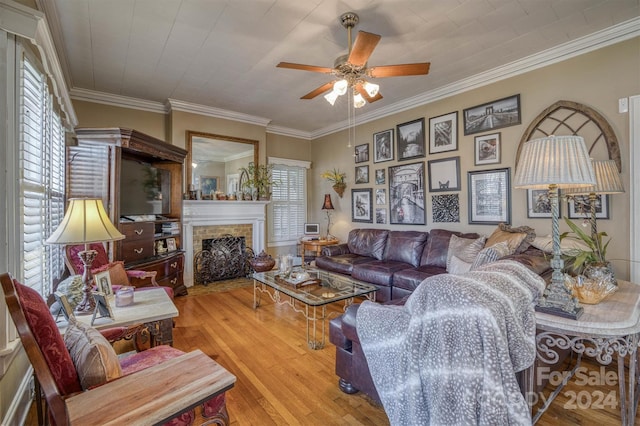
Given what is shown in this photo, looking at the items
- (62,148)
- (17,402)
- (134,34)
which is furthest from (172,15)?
(17,402)

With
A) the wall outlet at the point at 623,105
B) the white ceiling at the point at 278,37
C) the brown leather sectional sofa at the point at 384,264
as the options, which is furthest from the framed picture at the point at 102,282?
the wall outlet at the point at 623,105

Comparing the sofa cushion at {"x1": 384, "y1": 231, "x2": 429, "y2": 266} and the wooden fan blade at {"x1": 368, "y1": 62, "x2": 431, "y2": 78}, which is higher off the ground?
the wooden fan blade at {"x1": 368, "y1": 62, "x2": 431, "y2": 78}

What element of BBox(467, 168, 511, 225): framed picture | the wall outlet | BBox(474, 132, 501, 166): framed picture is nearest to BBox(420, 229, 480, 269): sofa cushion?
BBox(467, 168, 511, 225): framed picture

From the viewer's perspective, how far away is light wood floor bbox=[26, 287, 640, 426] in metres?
1.83

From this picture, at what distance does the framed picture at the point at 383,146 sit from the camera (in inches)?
194

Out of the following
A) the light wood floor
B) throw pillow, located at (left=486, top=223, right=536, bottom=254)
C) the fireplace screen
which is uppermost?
throw pillow, located at (left=486, top=223, right=536, bottom=254)

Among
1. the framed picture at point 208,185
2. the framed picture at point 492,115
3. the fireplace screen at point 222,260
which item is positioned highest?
the framed picture at point 492,115

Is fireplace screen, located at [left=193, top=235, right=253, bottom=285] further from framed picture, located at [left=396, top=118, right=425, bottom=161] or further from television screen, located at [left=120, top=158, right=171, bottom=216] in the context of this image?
framed picture, located at [left=396, top=118, right=425, bottom=161]

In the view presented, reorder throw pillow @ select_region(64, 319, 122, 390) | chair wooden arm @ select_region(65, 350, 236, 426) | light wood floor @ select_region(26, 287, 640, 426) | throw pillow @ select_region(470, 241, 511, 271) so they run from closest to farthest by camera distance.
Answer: chair wooden arm @ select_region(65, 350, 236, 426) → throw pillow @ select_region(64, 319, 122, 390) → light wood floor @ select_region(26, 287, 640, 426) → throw pillow @ select_region(470, 241, 511, 271)

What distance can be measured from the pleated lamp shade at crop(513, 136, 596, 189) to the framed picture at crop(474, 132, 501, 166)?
88.9 inches

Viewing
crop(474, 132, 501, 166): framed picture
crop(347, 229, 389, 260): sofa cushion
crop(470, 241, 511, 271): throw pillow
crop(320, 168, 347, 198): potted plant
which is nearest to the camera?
crop(470, 241, 511, 271): throw pillow

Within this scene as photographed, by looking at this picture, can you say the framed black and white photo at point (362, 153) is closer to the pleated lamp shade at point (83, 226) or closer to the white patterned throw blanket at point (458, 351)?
the white patterned throw blanket at point (458, 351)

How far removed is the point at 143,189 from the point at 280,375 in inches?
128

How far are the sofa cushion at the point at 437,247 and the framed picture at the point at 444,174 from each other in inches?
24.7
